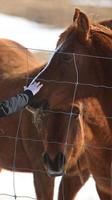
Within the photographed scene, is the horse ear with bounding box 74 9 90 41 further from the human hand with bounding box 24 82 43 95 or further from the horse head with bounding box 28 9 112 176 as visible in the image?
the human hand with bounding box 24 82 43 95

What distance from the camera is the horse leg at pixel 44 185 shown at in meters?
4.38

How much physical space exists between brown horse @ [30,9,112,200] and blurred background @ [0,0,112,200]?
5.06m

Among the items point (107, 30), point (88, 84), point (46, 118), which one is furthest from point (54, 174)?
point (107, 30)

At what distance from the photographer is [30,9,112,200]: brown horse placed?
3.29m

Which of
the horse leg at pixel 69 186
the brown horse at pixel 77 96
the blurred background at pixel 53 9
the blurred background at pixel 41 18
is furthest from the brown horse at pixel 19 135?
the blurred background at pixel 53 9

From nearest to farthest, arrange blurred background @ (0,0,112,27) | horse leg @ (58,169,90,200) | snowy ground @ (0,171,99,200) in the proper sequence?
horse leg @ (58,169,90,200), snowy ground @ (0,171,99,200), blurred background @ (0,0,112,27)

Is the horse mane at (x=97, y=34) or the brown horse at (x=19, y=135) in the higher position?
the horse mane at (x=97, y=34)

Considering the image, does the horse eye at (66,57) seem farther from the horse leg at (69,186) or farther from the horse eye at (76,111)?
the horse leg at (69,186)

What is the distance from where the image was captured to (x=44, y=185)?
4418mm

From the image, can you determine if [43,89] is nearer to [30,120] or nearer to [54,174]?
[54,174]

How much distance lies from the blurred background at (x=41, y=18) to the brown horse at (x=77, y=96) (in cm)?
506

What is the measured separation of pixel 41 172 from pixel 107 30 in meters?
1.41

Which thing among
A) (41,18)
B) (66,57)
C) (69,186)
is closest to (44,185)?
(69,186)

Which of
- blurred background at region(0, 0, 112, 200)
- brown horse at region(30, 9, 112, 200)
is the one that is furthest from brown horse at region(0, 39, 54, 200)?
blurred background at region(0, 0, 112, 200)
